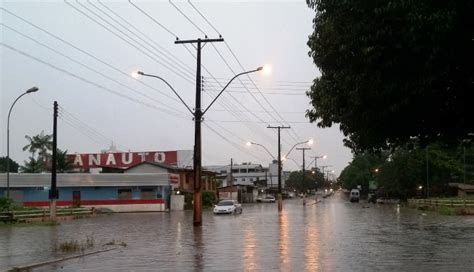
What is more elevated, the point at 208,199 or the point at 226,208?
the point at 208,199

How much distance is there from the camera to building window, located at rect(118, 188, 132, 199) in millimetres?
71375

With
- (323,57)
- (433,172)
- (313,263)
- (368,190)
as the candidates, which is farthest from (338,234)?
(368,190)

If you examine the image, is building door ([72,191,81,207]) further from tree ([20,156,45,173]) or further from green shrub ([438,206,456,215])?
green shrub ([438,206,456,215])

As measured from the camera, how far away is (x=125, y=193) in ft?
235

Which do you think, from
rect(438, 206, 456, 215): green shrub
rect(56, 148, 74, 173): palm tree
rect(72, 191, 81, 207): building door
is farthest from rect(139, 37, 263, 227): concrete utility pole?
rect(56, 148, 74, 173): palm tree

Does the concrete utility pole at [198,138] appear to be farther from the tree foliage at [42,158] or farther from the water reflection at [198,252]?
the tree foliage at [42,158]

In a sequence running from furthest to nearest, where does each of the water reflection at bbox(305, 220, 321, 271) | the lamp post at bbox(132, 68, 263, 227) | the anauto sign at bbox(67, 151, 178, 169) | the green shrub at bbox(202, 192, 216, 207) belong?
the anauto sign at bbox(67, 151, 178, 169)
the green shrub at bbox(202, 192, 216, 207)
the lamp post at bbox(132, 68, 263, 227)
the water reflection at bbox(305, 220, 321, 271)

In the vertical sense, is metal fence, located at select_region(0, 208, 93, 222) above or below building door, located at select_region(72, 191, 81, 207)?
below

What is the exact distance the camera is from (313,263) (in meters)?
16.5

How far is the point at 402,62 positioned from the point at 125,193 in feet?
213

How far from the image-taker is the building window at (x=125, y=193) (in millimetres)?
71375

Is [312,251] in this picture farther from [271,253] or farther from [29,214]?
[29,214]

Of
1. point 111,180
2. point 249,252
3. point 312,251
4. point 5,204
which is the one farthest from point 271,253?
point 111,180

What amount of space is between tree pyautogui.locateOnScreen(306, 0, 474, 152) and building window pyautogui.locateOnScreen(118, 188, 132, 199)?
62166 millimetres
